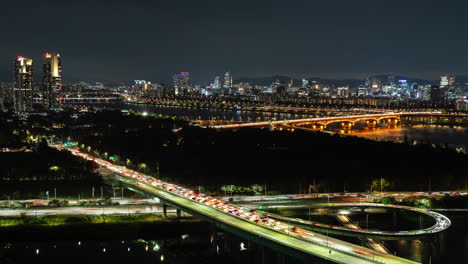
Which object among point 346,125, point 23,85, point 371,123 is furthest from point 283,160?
point 23,85

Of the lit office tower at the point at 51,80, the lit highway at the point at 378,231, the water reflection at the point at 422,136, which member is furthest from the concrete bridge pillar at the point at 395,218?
the lit office tower at the point at 51,80

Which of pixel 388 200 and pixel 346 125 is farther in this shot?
pixel 346 125

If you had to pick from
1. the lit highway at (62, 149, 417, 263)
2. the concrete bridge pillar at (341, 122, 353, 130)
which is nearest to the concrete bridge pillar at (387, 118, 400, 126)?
the concrete bridge pillar at (341, 122, 353, 130)

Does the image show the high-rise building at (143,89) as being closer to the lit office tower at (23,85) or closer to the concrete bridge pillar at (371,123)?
the lit office tower at (23,85)

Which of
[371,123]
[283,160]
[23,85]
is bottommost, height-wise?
[283,160]

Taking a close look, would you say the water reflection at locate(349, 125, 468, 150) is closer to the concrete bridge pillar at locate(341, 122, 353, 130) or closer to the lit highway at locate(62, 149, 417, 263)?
the concrete bridge pillar at locate(341, 122, 353, 130)

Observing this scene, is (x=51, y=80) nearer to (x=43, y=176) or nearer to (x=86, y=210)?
(x=43, y=176)

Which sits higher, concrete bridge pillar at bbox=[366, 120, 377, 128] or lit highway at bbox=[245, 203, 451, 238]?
concrete bridge pillar at bbox=[366, 120, 377, 128]
